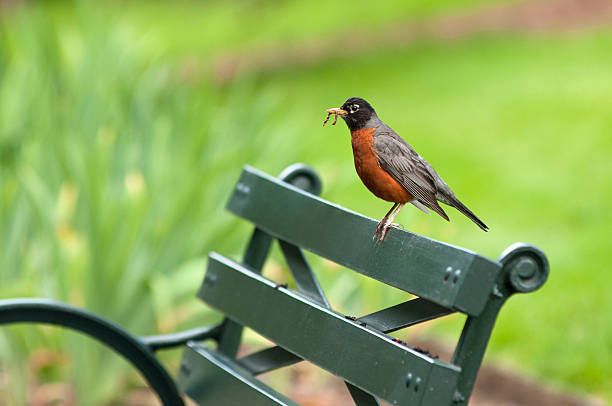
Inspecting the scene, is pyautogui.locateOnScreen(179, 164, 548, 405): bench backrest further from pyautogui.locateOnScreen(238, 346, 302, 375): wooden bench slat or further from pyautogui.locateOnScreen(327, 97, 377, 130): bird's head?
pyautogui.locateOnScreen(327, 97, 377, 130): bird's head

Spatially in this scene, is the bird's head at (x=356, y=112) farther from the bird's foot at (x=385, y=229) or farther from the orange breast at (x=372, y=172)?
the bird's foot at (x=385, y=229)

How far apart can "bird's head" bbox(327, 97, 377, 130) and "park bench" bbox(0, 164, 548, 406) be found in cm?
26

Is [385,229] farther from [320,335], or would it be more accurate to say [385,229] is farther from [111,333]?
[111,333]

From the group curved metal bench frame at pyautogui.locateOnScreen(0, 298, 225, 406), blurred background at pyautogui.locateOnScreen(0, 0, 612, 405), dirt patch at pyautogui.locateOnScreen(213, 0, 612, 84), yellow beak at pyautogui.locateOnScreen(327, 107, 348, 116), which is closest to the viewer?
yellow beak at pyautogui.locateOnScreen(327, 107, 348, 116)

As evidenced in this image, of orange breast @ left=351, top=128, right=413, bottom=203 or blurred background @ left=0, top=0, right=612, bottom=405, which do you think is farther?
blurred background @ left=0, top=0, right=612, bottom=405

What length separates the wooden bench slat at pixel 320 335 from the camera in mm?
1542

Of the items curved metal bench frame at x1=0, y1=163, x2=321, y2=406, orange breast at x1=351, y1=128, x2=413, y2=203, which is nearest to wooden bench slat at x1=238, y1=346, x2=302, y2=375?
curved metal bench frame at x1=0, y1=163, x2=321, y2=406

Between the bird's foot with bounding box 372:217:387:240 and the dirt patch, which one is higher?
the dirt patch

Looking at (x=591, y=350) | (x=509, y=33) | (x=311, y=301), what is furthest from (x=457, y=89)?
(x=509, y=33)

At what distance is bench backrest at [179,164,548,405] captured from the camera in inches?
58.3

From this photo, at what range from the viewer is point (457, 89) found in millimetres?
3713

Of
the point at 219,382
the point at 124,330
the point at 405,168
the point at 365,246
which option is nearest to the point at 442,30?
the point at 124,330

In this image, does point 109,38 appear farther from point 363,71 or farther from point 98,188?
point 98,188

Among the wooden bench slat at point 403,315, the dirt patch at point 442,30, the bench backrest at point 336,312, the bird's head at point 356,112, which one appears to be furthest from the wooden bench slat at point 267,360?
the dirt patch at point 442,30
